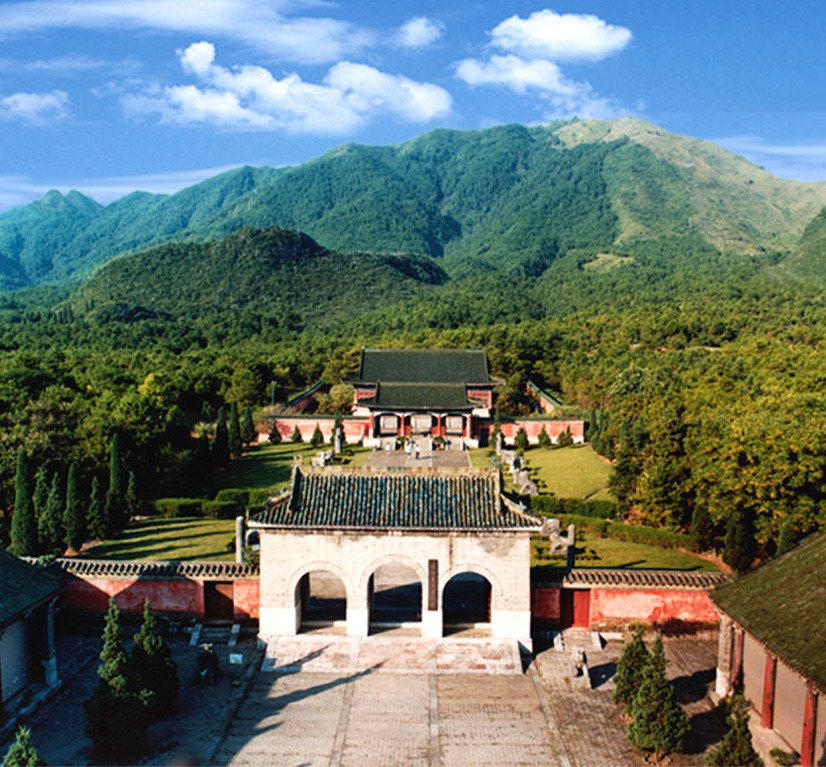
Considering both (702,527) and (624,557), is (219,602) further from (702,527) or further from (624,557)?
(702,527)

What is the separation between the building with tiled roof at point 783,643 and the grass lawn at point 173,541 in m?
14.6

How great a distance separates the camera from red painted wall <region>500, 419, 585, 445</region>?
156 ft

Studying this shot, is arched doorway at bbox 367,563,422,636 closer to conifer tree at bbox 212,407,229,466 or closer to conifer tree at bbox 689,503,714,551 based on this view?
conifer tree at bbox 689,503,714,551

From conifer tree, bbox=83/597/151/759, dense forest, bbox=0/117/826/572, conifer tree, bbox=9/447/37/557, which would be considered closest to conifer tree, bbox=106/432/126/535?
dense forest, bbox=0/117/826/572

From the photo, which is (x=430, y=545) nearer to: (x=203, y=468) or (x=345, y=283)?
(x=203, y=468)

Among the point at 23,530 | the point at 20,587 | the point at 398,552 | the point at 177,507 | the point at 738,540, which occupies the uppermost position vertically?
the point at 398,552

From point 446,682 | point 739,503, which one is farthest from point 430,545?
point 739,503

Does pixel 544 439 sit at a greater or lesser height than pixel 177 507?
greater

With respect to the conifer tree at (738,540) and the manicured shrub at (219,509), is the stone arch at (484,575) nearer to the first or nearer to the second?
the conifer tree at (738,540)

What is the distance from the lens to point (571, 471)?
3903 centimetres

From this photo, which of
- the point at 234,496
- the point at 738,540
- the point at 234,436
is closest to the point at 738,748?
the point at 738,540

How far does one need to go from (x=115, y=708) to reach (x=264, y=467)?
1035 inches

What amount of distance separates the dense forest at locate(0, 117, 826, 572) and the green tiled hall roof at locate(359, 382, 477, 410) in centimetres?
843

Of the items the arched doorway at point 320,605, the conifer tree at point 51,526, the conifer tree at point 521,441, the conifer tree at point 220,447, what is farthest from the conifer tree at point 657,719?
the conifer tree at point 521,441
